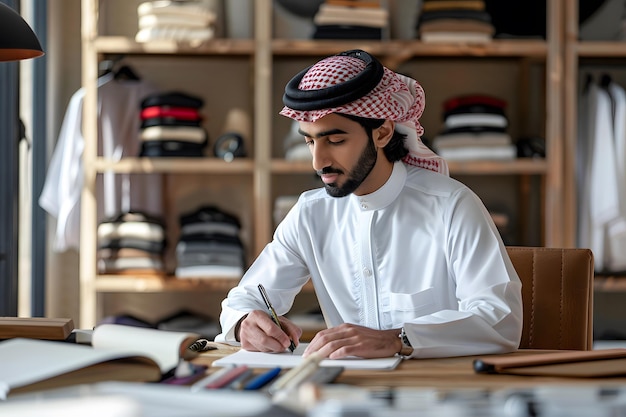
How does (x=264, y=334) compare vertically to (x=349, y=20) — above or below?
below

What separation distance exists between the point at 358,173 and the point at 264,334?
23.1 inches

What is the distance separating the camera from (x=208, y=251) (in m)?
3.82

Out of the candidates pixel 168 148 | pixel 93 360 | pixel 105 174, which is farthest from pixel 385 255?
pixel 105 174

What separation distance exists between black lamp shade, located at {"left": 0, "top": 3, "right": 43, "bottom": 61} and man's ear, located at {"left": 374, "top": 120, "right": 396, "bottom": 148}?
0.80m

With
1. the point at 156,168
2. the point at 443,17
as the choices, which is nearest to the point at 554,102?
the point at 443,17

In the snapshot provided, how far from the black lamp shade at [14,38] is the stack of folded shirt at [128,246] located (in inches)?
75.1

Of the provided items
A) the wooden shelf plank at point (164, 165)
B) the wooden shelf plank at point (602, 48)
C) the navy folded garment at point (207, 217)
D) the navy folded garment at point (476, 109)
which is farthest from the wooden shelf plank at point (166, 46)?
the wooden shelf plank at point (602, 48)

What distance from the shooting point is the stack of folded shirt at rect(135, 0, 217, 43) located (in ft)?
12.5

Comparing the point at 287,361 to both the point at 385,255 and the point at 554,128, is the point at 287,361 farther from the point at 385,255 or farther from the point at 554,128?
the point at 554,128

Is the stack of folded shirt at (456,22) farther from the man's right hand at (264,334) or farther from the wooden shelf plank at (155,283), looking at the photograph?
the man's right hand at (264,334)

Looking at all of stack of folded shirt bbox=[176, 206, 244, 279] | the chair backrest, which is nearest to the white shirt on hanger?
stack of folded shirt bbox=[176, 206, 244, 279]

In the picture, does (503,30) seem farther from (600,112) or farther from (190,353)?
(190,353)

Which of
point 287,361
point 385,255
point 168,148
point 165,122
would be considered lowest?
point 287,361

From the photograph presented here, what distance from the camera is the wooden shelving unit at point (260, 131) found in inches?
150
